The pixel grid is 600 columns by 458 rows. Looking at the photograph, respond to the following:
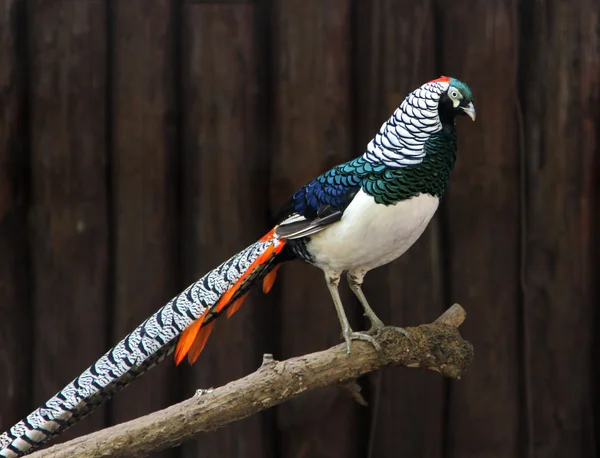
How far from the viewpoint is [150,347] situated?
181 cm

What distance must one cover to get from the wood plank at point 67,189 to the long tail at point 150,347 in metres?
0.42

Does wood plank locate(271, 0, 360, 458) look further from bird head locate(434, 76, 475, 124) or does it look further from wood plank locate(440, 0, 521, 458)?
bird head locate(434, 76, 475, 124)

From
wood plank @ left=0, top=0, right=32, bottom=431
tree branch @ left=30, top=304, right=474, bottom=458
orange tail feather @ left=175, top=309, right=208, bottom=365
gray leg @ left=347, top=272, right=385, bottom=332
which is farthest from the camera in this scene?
wood plank @ left=0, top=0, right=32, bottom=431

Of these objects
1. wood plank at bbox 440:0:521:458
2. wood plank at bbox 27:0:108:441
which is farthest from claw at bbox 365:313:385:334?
wood plank at bbox 27:0:108:441

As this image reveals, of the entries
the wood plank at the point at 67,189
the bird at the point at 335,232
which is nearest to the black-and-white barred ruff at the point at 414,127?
the bird at the point at 335,232

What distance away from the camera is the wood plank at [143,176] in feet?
7.14

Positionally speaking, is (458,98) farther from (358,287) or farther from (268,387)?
(268,387)

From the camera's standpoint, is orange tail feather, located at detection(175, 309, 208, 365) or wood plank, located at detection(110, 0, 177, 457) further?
wood plank, located at detection(110, 0, 177, 457)

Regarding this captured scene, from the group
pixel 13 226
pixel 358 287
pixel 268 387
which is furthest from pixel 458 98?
pixel 13 226

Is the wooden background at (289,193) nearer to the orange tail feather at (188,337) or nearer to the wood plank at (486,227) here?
the wood plank at (486,227)

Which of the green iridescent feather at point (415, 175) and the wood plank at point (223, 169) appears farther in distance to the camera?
the wood plank at point (223, 169)

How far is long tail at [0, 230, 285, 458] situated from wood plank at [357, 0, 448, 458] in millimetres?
503

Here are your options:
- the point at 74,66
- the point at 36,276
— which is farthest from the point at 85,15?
the point at 36,276

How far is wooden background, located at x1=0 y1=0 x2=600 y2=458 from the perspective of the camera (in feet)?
7.16
